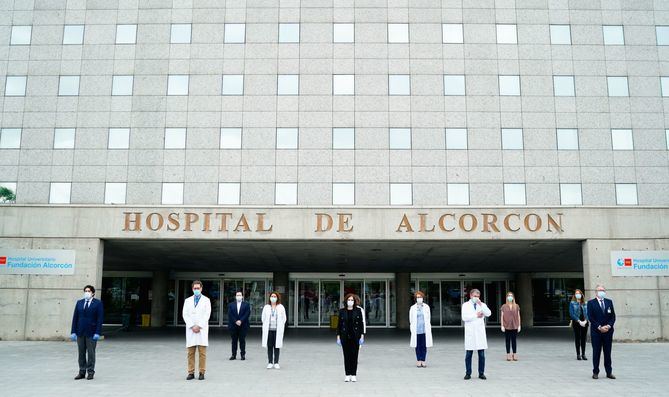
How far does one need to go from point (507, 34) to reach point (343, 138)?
8.72 m

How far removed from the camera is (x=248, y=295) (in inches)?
1371

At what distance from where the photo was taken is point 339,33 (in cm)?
2638

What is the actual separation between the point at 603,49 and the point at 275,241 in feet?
54.8

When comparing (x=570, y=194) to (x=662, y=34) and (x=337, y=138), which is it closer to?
(x=662, y=34)

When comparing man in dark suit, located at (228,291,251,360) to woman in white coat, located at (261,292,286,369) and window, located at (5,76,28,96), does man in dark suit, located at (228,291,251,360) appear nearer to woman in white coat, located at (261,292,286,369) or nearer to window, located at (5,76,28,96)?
woman in white coat, located at (261,292,286,369)

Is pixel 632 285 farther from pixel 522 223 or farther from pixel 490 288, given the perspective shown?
pixel 490 288

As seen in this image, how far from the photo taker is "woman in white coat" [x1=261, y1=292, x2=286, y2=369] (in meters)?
15.0

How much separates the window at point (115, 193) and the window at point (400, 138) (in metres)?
11.5

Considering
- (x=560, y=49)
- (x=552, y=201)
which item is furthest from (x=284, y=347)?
(x=560, y=49)

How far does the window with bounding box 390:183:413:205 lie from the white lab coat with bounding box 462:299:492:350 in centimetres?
1181

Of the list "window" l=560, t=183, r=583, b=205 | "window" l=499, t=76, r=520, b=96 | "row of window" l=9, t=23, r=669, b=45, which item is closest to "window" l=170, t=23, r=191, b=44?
"row of window" l=9, t=23, r=669, b=45

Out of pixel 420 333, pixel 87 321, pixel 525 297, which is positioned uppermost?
pixel 525 297

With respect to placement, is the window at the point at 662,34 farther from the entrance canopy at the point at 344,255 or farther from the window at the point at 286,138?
the window at the point at 286,138

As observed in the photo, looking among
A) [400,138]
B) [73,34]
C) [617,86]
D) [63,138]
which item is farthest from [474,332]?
[73,34]
